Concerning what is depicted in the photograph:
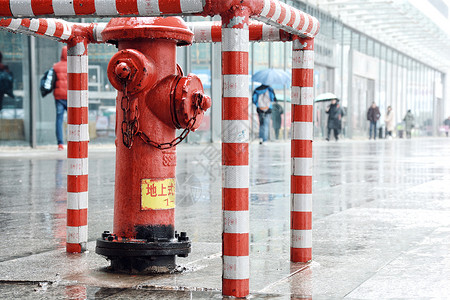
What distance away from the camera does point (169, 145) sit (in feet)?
15.1

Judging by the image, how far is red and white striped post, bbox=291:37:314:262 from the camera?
4.90 metres

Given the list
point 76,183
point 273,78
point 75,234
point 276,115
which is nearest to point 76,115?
point 76,183

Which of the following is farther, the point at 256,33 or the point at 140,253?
the point at 256,33

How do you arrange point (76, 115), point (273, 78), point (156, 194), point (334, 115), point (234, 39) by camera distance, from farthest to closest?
point (334, 115) → point (273, 78) → point (76, 115) → point (156, 194) → point (234, 39)

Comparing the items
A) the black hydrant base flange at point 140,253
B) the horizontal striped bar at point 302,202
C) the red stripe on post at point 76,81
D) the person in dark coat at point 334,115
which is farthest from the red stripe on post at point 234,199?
the person in dark coat at point 334,115

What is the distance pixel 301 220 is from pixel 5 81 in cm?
1749

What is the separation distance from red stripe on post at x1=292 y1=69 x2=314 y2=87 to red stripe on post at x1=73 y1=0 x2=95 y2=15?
1.53m

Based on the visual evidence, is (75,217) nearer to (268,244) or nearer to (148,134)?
(148,134)

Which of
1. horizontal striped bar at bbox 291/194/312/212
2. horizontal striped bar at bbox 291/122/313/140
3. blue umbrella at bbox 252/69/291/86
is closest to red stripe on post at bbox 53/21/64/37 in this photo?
horizontal striped bar at bbox 291/122/313/140

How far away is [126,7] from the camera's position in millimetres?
3854

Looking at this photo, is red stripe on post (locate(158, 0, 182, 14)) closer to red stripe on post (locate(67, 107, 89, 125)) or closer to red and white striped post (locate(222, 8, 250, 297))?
red and white striped post (locate(222, 8, 250, 297))

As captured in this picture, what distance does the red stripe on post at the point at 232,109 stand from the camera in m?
3.77

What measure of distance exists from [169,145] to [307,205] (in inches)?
38.8

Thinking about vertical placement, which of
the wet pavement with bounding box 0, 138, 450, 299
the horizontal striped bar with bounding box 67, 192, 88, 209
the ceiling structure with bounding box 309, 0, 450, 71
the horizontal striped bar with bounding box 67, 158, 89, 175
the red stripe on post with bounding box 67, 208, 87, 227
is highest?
the ceiling structure with bounding box 309, 0, 450, 71
